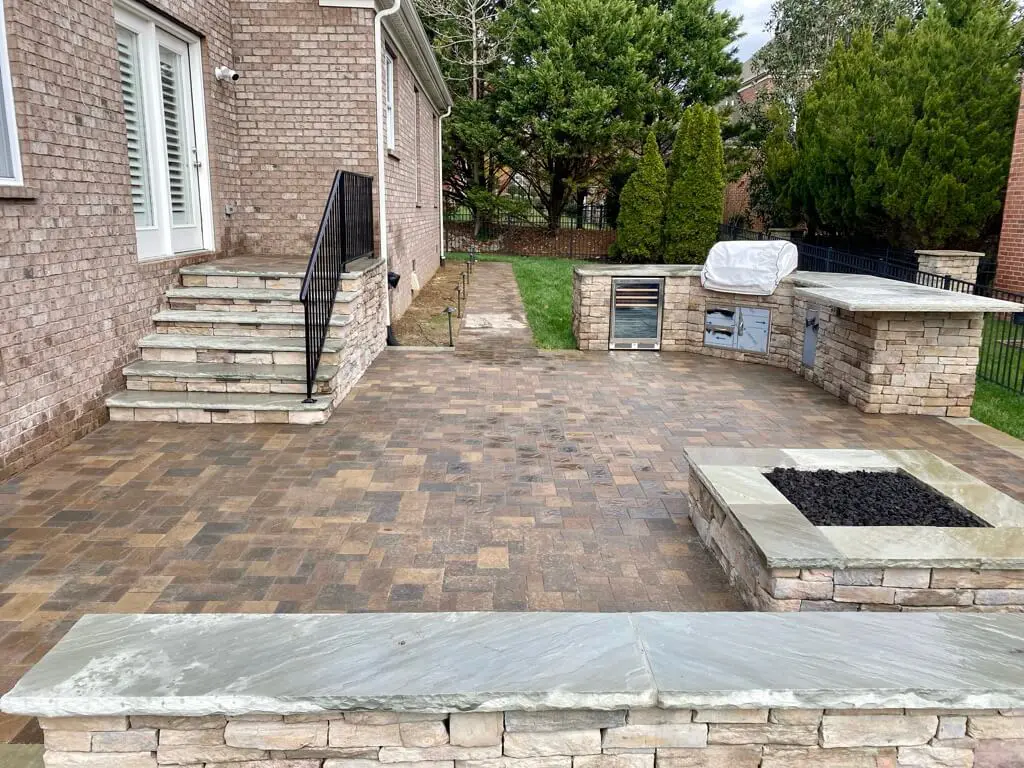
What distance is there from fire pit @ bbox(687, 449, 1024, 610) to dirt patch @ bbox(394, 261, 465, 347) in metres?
6.02

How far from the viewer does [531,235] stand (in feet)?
78.1

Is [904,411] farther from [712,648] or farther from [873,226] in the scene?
[873,226]

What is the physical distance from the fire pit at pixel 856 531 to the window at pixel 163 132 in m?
5.44

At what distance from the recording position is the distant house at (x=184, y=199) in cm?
489

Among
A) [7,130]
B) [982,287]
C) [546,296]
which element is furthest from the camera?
[546,296]

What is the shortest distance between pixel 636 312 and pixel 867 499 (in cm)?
600

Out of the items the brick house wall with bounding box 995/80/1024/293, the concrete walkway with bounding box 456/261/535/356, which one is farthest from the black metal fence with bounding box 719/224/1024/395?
the concrete walkway with bounding box 456/261/535/356

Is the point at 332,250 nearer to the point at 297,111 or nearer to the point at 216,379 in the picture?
the point at 216,379

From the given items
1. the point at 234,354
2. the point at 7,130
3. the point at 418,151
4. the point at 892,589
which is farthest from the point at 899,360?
the point at 418,151

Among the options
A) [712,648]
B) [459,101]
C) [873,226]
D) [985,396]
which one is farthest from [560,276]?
[712,648]

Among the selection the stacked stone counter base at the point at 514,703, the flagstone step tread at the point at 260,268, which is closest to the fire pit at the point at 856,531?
the stacked stone counter base at the point at 514,703

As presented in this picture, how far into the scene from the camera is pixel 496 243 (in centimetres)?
2400

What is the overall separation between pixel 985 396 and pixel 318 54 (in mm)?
8077

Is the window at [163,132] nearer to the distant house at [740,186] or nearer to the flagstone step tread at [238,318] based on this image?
the flagstone step tread at [238,318]
